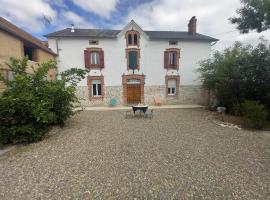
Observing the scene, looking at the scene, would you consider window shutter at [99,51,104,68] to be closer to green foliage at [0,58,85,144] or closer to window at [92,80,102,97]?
window at [92,80,102,97]

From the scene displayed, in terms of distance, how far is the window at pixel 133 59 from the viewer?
13.3 metres

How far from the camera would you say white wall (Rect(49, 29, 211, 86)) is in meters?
12.7

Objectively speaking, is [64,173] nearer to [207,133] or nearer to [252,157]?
[252,157]

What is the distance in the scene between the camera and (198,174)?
3176mm

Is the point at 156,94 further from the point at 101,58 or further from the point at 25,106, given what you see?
the point at 25,106

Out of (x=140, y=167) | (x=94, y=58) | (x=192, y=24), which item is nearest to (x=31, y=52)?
(x=94, y=58)

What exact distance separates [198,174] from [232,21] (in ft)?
28.2

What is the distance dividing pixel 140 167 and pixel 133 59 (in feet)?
36.8

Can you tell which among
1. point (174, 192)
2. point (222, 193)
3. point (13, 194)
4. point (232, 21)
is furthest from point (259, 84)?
point (13, 194)

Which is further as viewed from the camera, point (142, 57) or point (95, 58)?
point (142, 57)

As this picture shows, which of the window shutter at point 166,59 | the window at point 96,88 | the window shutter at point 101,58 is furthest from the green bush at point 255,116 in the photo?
the window at point 96,88

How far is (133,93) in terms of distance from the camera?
1401cm

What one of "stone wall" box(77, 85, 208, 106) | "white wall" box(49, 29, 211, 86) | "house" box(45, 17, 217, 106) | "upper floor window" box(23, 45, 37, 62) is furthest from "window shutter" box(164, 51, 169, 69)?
"upper floor window" box(23, 45, 37, 62)

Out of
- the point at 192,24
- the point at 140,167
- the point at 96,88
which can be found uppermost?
the point at 192,24
